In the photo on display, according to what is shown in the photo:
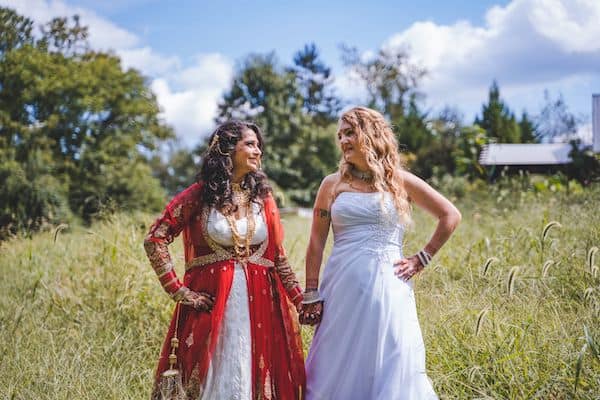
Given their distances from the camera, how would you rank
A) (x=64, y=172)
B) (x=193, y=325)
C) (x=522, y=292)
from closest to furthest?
(x=193, y=325)
(x=522, y=292)
(x=64, y=172)

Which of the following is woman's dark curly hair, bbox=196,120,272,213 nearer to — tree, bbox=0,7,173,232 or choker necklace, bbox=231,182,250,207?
choker necklace, bbox=231,182,250,207

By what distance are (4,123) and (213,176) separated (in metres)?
17.1

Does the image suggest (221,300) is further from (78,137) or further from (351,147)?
(78,137)

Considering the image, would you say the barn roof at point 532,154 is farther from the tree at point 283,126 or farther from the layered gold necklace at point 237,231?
the layered gold necklace at point 237,231

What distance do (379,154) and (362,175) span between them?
16cm

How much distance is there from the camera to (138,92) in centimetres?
2080

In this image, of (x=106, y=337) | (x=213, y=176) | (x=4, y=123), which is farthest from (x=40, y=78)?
(x=213, y=176)

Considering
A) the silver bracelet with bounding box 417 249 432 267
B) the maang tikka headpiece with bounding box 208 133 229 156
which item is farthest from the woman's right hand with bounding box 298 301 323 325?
the maang tikka headpiece with bounding box 208 133 229 156

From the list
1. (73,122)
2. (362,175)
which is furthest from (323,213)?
(73,122)

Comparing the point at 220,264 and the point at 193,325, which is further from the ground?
the point at 220,264

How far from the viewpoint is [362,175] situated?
3195mm

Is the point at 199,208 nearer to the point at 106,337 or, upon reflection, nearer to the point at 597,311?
the point at 106,337

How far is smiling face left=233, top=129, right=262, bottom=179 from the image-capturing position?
10.6ft

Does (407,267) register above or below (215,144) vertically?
below
